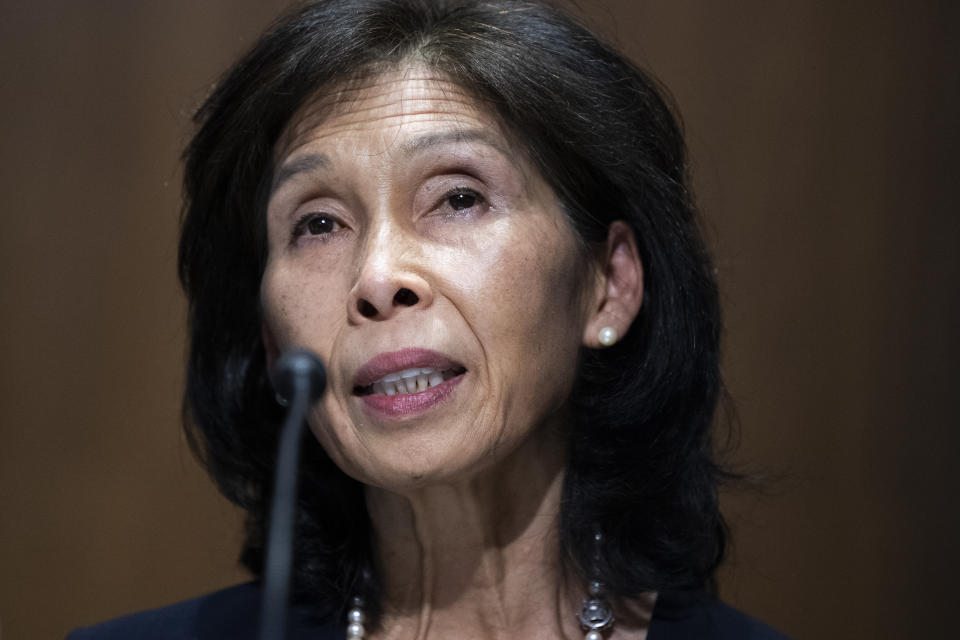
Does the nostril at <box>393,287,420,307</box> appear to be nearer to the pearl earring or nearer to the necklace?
the pearl earring

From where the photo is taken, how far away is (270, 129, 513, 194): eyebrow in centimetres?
172

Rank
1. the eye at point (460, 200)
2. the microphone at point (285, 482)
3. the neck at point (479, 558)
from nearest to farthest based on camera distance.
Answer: the microphone at point (285, 482) → the eye at point (460, 200) → the neck at point (479, 558)

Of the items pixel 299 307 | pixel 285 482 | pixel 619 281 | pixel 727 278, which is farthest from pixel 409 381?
pixel 727 278

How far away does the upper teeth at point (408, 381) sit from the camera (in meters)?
1.65

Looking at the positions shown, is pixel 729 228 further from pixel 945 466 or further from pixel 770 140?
pixel 945 466

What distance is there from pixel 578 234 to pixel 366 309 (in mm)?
350

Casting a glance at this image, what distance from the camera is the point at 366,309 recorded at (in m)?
1.68

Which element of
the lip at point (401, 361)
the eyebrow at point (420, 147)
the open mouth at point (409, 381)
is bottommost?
the open mouth at point (409, 381)

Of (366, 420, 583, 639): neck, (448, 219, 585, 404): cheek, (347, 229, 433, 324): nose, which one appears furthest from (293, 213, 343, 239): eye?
(366, 420, 583, 639): neck

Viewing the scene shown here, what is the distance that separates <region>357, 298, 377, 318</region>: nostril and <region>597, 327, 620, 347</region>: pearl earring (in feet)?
1.25

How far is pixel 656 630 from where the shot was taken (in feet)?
6.12

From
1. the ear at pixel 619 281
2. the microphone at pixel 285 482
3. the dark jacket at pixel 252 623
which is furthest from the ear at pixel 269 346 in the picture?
the microphone at pixel 285 482

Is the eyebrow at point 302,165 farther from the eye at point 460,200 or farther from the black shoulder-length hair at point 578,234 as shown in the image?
the eye at point 460,200

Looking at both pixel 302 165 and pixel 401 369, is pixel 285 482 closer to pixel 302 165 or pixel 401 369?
pixel 401 369
